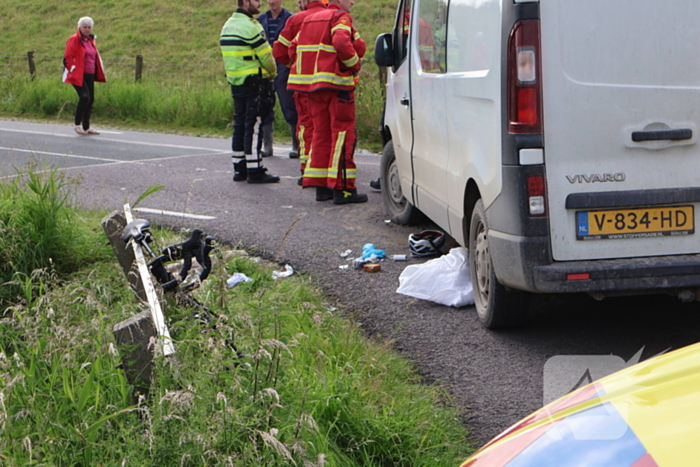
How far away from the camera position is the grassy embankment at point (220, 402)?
2865mm

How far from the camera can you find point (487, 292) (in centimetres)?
477

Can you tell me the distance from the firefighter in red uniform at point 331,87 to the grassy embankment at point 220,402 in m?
3.86

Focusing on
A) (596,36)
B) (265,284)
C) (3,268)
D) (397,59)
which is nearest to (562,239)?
(596,36)

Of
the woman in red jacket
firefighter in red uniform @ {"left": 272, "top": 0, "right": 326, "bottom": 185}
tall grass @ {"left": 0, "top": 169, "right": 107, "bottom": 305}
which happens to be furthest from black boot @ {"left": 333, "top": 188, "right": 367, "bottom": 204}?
the woman in red jacket

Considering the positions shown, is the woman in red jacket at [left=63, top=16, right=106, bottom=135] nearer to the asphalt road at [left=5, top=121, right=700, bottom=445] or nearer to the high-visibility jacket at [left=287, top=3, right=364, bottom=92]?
the asphalt road at [left=5, top=121, right=700, bottom=445]

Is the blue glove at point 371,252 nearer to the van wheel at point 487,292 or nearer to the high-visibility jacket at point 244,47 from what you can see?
the van wheel at point 487,292

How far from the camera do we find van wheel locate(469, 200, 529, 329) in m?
4.55

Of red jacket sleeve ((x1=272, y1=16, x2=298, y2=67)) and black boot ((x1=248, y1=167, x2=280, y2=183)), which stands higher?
red jacket sleeve ((x1=272, y1=16, x2=298, y2=67))

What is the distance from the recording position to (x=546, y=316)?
4973 mm

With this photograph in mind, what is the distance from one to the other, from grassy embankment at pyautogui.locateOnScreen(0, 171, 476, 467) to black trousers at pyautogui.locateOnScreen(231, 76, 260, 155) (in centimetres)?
538

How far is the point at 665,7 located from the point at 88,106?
1349cm

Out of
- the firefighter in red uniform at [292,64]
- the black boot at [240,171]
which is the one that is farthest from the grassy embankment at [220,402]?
the black boot at [240,171]

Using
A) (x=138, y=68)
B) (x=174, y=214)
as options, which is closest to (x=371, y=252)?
(x=174, y=214)

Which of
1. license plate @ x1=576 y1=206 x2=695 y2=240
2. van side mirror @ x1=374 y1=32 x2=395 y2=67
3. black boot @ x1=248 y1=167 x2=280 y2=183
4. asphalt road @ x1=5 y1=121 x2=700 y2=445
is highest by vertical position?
van side mirror @ x1=374 y1=32 x2=395 y2=67
